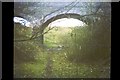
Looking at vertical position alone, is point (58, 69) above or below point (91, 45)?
below

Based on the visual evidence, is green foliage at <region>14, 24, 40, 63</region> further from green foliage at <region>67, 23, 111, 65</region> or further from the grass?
green foliage at <region>67, 23, 111, 65</region>

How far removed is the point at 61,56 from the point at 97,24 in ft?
3.07

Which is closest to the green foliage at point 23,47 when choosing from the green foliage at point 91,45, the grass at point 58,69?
the grass at point 58,69

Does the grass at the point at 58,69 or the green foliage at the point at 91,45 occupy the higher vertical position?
the green foliage at the point at 91,45

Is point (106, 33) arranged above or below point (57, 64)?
above

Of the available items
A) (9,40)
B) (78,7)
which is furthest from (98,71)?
(9,40)

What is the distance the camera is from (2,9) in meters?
8.20

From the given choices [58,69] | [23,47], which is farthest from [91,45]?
[23,47]

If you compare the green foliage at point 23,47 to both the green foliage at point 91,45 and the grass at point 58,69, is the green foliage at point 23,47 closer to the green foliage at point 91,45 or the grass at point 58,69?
Answer: the grass at point 58,69

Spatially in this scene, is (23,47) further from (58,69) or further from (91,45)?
(91,45)

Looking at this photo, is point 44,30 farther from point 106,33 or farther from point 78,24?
point 106,33

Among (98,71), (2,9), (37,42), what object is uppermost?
(2,9)

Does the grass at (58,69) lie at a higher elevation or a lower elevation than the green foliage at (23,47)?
lower

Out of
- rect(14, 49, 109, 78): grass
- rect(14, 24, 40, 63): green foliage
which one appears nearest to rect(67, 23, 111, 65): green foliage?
rect(14, 49, 109, 78): grass
